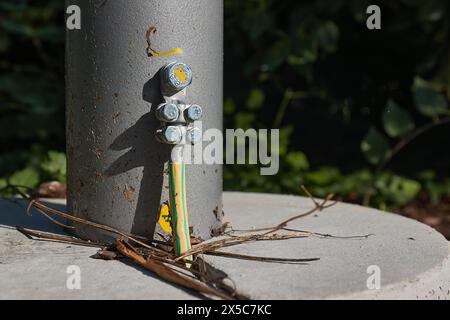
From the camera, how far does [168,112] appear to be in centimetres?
172

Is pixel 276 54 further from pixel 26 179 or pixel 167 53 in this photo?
pixel 167 53

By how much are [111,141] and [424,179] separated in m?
2.46

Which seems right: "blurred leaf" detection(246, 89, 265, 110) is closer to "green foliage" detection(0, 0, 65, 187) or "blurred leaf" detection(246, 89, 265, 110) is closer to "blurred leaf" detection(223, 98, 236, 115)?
"blurred leaf" detection(223, 98, 236, 115)

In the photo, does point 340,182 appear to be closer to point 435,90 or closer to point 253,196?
point 435,90

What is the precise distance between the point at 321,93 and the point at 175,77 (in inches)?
92.7

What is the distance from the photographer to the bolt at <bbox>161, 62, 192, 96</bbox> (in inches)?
68.4

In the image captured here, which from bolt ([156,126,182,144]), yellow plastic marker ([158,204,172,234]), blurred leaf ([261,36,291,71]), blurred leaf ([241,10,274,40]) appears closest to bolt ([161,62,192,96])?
bolt ([156,126,182,144])

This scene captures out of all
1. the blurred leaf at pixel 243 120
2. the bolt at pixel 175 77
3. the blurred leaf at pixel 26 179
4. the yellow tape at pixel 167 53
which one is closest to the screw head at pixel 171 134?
the bolt at pixel 175 77

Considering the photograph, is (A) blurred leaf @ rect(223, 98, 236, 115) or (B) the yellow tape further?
(A) blurred leaf @ rect(223, 98, 236, 115)

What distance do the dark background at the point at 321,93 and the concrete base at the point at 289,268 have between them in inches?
53.1

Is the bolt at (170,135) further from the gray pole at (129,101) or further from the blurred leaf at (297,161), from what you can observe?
the blurred leaf at (297,161)

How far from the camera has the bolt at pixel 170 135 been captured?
5.66ft

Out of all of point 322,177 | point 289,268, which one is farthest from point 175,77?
point 322,177

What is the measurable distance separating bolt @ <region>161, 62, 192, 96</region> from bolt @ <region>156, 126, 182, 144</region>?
4.2 inches
